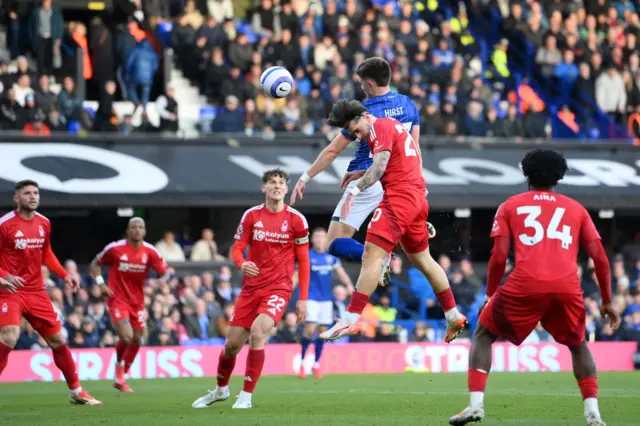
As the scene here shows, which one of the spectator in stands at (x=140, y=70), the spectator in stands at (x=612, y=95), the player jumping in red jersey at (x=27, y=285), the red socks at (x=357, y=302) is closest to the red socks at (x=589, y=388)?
the red socks at (x=357, y=302)

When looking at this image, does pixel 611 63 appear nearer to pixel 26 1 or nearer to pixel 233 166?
pixel 233 166

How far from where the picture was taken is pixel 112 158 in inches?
910

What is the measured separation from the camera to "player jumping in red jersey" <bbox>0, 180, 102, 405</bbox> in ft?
45.8

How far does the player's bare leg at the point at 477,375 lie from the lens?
32.5 ft

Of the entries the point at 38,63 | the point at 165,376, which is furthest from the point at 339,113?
the point at 38,63

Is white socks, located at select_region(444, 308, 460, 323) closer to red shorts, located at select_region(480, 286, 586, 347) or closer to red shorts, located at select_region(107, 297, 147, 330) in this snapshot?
red shorts, located at select_region(480, 286, 586, 347)

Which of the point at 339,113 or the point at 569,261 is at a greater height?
the point at 339,113

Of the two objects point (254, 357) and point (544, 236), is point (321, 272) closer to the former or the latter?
point (254, 357)

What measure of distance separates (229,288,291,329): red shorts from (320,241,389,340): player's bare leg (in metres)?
1.61

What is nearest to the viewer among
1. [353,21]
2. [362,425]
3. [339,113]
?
[362,425]

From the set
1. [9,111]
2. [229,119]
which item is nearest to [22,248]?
[9,111]

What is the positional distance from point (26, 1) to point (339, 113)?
15.2 m

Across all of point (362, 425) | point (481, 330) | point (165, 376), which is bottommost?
point (165, 376)

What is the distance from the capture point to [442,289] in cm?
1253
